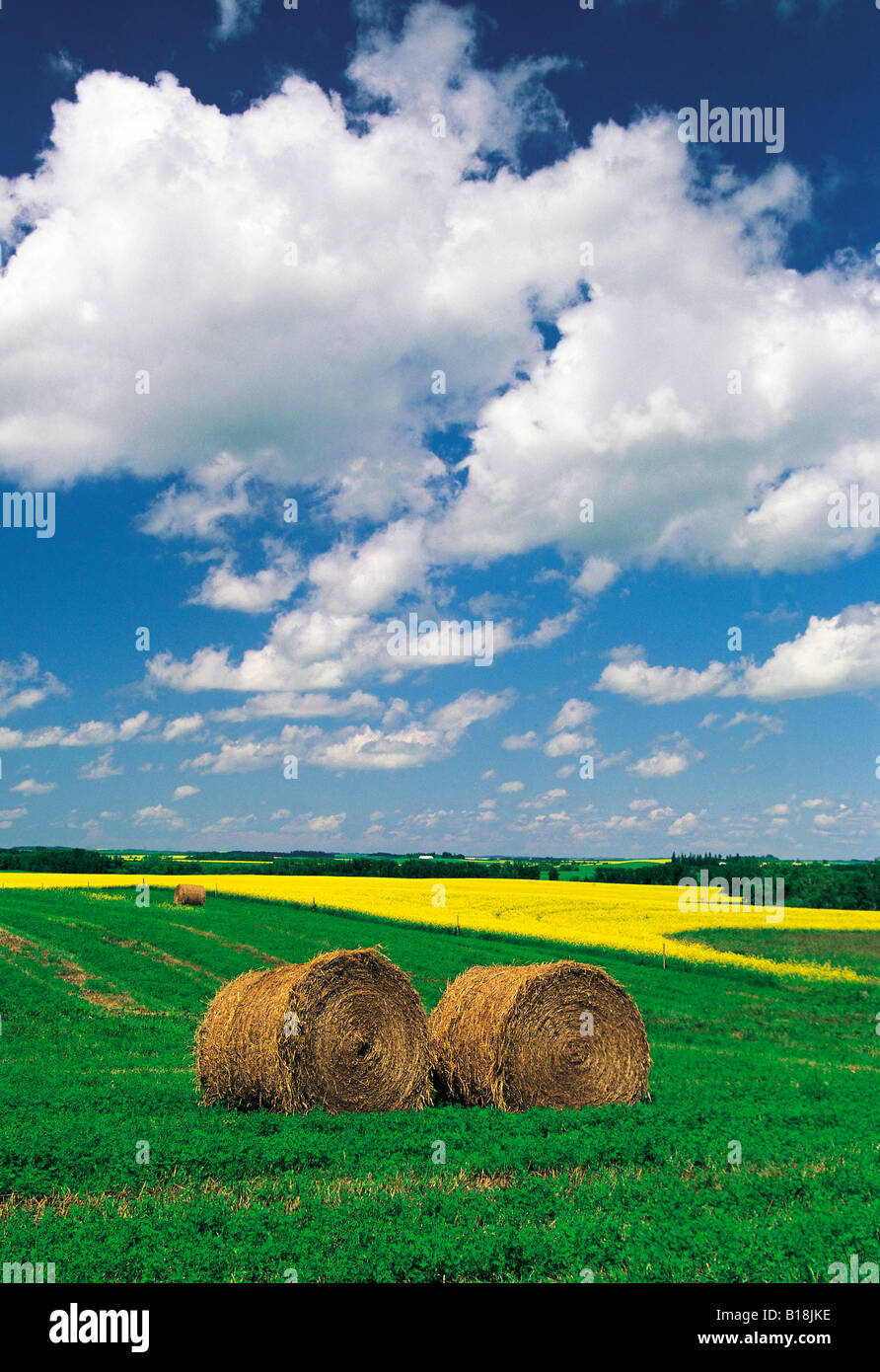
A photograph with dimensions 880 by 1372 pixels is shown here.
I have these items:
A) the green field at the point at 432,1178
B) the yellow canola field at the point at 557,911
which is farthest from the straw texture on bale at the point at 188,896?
the green field at the point at 432,1178

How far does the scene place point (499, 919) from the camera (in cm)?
4128

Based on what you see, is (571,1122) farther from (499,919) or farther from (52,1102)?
(499,919)

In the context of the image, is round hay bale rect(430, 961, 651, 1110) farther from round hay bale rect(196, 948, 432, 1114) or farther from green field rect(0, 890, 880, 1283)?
green field rect(0, 890, 880, 1283)

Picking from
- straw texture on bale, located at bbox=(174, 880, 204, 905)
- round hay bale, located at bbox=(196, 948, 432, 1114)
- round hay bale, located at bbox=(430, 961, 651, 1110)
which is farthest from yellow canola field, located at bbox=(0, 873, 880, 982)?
round hay bale, located at bbox=(196, 948, 432, 1114)

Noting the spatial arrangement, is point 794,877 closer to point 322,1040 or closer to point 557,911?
point 557,911

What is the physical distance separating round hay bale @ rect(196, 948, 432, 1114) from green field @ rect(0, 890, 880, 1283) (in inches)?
23.9

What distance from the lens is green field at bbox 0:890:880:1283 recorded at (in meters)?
6.43

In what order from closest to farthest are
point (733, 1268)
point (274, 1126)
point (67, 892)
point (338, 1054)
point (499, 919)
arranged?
point (733, 1268), point (274, 1126), point (338, 1054), point (499, 919), point (67, 892)

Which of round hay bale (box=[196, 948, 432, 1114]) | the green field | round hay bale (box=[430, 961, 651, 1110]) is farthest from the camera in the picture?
round hay bale (box=[430, 961, 651, 1110])

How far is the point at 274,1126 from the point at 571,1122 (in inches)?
141

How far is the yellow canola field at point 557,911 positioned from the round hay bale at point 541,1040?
20688 mm

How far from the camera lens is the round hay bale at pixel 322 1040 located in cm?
1130

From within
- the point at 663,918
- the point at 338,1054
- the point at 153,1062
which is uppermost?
the point at 338,1054
